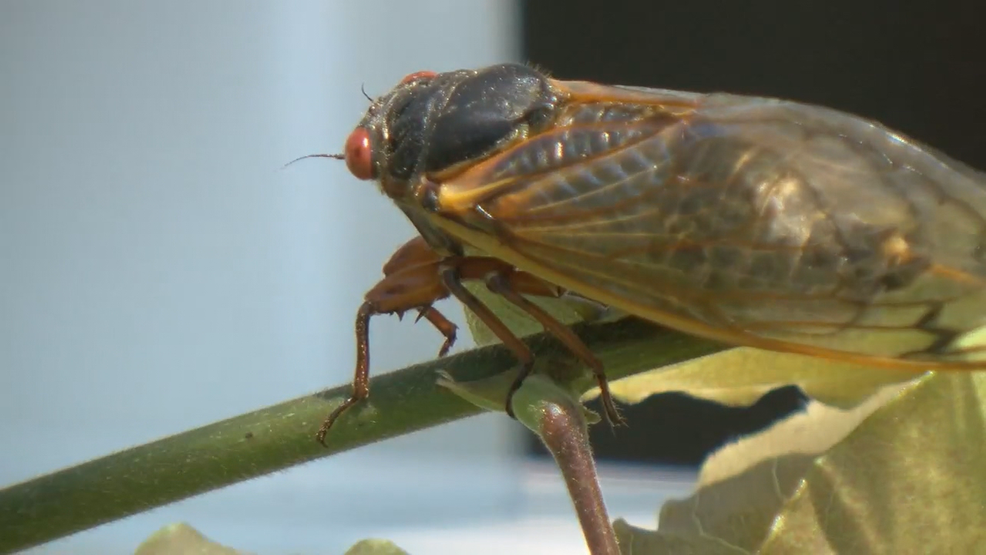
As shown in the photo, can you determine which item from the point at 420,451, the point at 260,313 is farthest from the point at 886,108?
the point at 260,313

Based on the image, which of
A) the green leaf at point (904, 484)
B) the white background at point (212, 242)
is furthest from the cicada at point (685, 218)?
the white background at point (212, 242)

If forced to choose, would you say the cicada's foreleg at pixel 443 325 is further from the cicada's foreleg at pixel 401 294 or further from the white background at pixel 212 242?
the white background at pixel 212 242

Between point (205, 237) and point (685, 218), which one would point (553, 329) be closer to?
point (685, 218)

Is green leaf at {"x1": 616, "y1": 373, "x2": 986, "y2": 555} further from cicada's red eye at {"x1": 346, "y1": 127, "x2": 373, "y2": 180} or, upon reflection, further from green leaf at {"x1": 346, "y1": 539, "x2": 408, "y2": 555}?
cicada's red eye at {"x1": 346, "y1": 127, "x2": 373, "y2": 180}

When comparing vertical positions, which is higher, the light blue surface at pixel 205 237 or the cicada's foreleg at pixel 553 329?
the cicada's foreleg at pixel 553 329

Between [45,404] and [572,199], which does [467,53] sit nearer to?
[45,404]

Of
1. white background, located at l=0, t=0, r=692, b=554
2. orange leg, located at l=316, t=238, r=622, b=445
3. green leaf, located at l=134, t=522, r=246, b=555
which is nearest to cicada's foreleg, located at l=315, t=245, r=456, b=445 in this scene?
orange leg, located at l=316, t=238, r=622, b=445

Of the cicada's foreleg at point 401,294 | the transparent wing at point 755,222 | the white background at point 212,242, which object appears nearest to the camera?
the transparent wing at point 755,222
